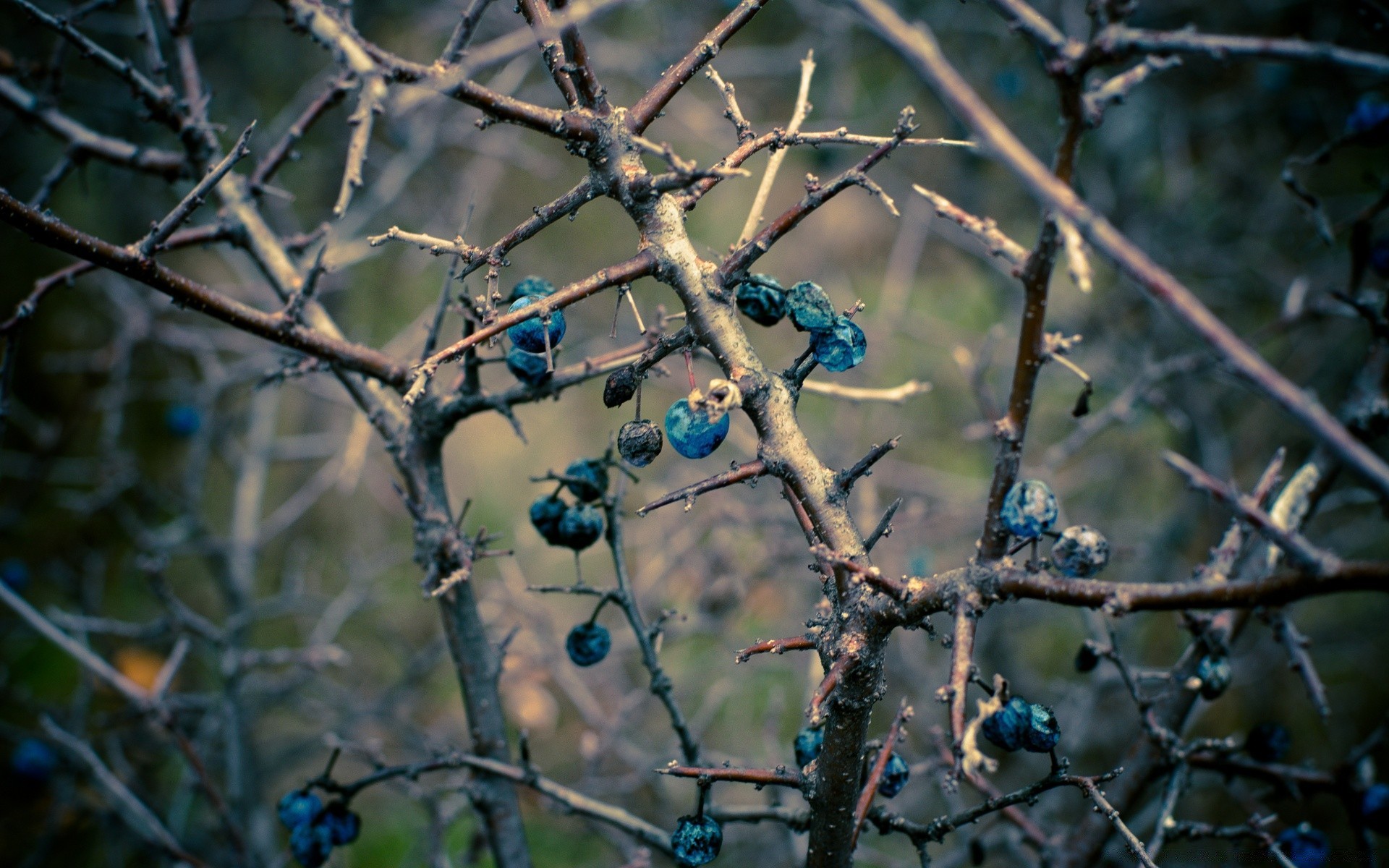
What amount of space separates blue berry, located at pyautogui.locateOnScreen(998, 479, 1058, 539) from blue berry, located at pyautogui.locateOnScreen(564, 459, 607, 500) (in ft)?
2.93

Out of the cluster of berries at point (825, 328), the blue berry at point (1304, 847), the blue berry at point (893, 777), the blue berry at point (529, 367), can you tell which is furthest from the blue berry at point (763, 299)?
the blue berry at point (1304, 847)

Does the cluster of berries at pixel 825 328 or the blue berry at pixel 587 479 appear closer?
the cluster of berries at pixel 825 328

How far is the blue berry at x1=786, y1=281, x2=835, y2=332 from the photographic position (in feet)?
4.58

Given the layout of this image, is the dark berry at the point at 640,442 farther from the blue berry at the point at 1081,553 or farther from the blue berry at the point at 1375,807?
the blue berry at the point at 1375,807

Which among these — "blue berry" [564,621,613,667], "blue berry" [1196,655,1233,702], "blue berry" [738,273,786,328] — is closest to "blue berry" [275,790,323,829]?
"blue berry" [564,621,613,667]

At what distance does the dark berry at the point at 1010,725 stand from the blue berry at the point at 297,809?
1573 mm

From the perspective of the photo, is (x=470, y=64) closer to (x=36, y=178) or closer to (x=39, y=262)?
(x=39, y=262)

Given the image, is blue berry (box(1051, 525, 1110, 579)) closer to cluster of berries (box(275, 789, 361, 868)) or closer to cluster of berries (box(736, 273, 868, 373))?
cluster of berries (box(736, 273, 868, 373))

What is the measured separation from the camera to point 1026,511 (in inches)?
46.8

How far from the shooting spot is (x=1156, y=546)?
12.1 ft

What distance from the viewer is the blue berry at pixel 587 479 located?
1.78m

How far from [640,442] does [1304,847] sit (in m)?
2.01

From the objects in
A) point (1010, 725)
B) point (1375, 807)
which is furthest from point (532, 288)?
point (1375, 807)

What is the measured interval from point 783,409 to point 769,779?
65cm
